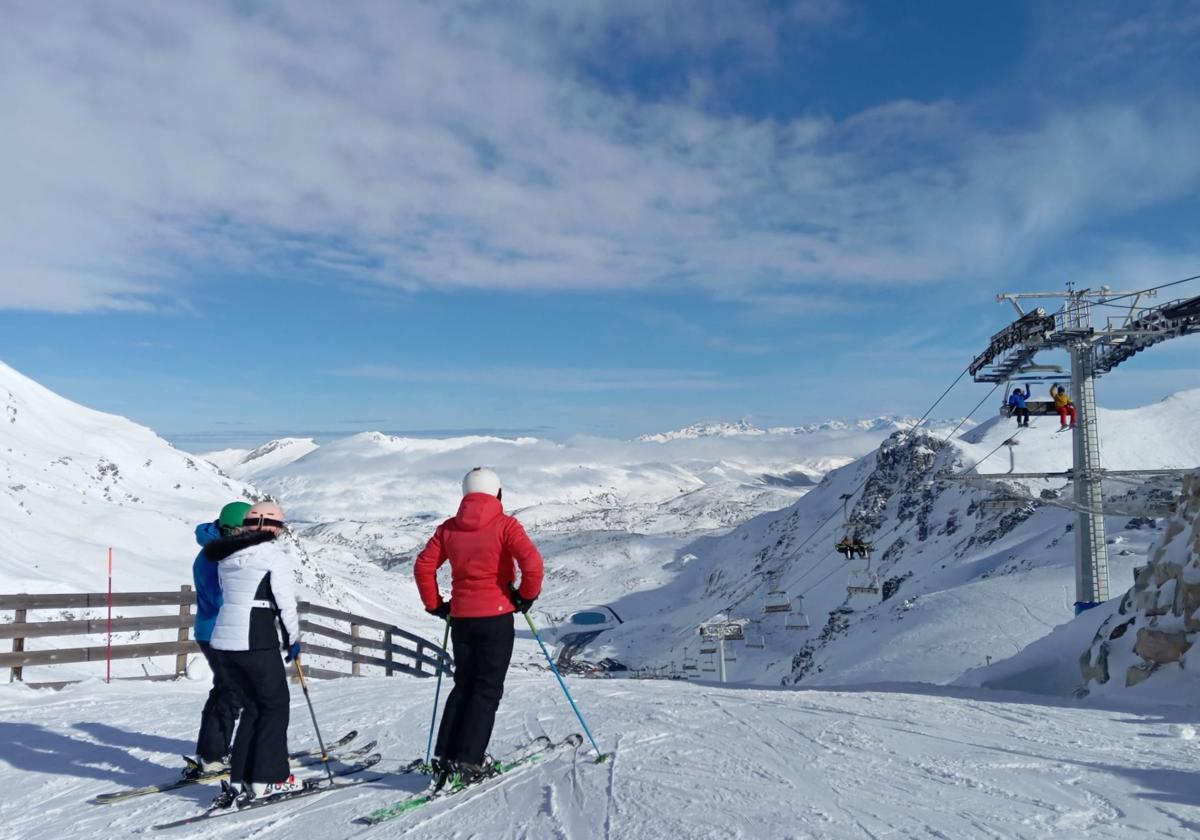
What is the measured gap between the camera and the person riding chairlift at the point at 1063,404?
17.8m

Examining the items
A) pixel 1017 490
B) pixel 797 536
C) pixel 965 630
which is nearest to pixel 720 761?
pixel 1017 490

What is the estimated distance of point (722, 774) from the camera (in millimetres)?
5676

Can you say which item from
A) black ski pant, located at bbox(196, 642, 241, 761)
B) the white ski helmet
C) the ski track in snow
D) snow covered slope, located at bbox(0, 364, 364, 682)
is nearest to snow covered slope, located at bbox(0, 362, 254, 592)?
snow covered slope, located at bbox(0, 364, 364, 682)

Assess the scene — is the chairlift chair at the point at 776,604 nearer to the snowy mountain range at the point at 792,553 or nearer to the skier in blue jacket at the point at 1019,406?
the snowy mountain range at the point at 792,553

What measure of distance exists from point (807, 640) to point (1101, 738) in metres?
55.9

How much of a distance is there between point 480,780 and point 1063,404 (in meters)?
17.0

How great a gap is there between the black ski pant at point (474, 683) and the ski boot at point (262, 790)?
3.60 ft

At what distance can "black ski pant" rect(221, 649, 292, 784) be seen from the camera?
5414 millimetres

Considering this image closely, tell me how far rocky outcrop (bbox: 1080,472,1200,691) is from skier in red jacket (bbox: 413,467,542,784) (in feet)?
25.3

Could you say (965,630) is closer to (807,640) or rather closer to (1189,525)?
(1189,525)

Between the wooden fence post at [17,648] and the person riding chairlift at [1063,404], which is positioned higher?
the person riding chairlift at [1063,404]

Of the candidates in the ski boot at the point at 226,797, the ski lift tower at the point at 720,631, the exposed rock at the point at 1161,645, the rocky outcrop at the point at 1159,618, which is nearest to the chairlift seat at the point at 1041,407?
the rocky outcrop at the point at 1159,618

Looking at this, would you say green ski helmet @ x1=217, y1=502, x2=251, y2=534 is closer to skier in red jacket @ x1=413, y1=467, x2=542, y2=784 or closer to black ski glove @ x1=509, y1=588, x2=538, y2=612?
skier in red jacket @ x1=413, y1=467, x2=542, y2=784

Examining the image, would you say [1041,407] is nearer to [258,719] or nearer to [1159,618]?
[1159,618]
